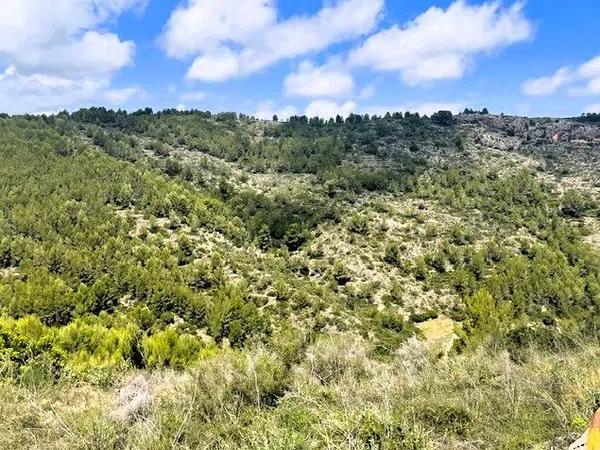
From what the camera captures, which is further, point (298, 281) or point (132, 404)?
point (298, 281)

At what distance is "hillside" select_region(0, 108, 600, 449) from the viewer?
9711 mm

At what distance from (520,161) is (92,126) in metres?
76.4

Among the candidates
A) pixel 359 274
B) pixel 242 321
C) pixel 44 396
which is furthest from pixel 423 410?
pixel 359 274

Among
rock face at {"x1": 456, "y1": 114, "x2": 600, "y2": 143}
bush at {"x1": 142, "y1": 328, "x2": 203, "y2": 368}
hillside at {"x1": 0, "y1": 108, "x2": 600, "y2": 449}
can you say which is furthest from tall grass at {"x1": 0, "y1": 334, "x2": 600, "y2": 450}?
rock face at {"x1": 456, "y1": 114, "x2": 600, "y2": 143}

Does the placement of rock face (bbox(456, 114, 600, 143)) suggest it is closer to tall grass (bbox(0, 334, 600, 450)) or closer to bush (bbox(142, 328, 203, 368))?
bush (bbox(142, 328, 203, 368))

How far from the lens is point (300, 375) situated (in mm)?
15477

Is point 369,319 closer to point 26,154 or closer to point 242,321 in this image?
point 242,321

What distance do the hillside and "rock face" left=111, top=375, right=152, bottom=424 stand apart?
0.11 metres

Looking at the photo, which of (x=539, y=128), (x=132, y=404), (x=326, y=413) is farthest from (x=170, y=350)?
(x=539, y=128)

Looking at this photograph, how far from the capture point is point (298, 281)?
A: 163 feet

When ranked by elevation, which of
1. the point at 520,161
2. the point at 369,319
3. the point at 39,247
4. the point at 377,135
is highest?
the point at 377,135

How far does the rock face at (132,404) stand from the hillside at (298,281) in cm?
11

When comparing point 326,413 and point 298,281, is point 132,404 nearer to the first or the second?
point 326,413

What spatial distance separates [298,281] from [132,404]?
38.8 meters
